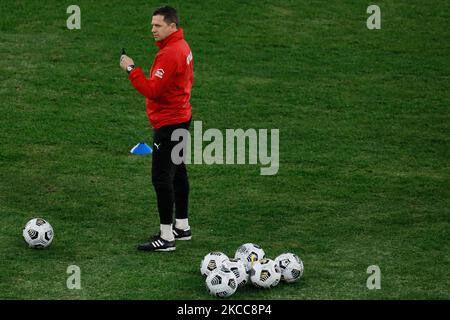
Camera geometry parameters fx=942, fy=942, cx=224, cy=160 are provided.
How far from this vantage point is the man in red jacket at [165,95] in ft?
37.1

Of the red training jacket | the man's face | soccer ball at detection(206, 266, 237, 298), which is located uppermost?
the man's face

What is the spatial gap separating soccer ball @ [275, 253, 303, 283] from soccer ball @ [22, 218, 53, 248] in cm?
293

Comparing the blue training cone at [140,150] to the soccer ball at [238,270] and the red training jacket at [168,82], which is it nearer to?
the red training jacket at [168,82]

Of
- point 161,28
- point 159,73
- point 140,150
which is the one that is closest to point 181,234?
point 159,73

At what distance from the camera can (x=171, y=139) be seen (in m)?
11.5

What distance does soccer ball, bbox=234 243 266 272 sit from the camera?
10.9 meters

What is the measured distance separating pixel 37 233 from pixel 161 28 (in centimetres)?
293

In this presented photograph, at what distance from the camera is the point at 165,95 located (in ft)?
37.7

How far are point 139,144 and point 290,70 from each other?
5.18m

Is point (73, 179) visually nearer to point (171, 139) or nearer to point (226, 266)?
point (171, 139)

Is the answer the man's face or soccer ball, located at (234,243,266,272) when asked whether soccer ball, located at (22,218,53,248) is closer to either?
soccer ball, located at (234,243,266,272)

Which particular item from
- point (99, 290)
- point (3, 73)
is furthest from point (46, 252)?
point (3, 73)

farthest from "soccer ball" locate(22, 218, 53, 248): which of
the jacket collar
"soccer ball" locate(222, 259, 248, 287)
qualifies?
the jacket collar

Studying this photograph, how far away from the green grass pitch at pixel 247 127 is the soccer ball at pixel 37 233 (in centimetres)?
16
